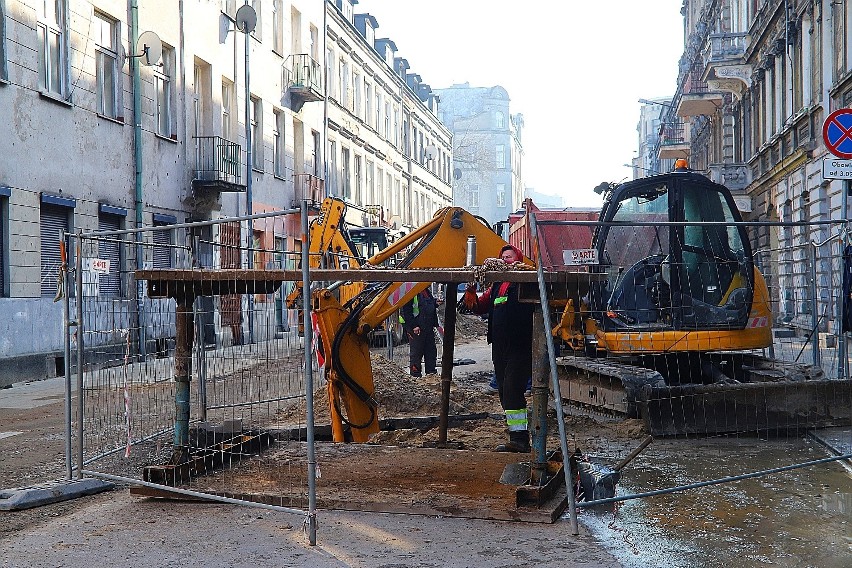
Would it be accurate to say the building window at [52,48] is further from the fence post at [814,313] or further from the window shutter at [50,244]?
Answer: the fence post at [814,313]

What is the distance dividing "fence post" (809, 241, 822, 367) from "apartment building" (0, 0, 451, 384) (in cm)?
457

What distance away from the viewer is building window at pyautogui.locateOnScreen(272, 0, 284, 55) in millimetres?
28409

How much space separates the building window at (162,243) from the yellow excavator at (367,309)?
158 centimetres

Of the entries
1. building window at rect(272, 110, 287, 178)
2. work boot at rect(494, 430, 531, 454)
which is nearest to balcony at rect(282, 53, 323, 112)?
building window at rect(272, 110, 287, 178)

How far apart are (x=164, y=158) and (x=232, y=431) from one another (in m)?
13.5

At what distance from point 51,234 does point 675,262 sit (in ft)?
35.9

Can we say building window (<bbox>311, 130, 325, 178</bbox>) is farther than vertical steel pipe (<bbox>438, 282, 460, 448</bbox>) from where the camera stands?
Yes

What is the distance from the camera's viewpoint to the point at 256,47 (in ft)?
86.5

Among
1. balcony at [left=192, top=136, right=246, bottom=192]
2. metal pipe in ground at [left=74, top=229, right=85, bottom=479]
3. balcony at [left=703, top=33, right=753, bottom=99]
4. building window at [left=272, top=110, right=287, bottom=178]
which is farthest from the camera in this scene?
balcony at [left=703, top=33, right=753, bottom=99]

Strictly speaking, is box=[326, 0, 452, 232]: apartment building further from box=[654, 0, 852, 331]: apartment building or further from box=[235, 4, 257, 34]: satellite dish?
box=[654, 0, 852, 331]: apartment building

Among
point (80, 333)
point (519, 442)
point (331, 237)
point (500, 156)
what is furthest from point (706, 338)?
point (500, 156)

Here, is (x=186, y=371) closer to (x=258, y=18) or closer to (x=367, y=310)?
(x=367, y=310)

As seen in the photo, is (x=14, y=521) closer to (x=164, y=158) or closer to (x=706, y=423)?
(x=706, y=423)

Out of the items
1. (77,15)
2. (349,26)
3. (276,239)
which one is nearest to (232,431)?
(77,15)
